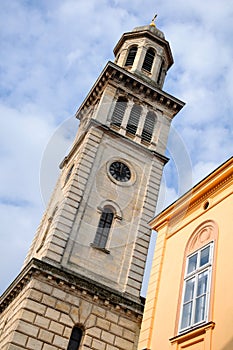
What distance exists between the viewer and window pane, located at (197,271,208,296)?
11509mm

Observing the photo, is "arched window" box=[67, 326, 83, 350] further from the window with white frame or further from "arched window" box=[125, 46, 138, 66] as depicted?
"arched window" box=[125, 46, 138, 66]

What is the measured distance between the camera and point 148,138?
31.5 m

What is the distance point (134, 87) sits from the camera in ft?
107

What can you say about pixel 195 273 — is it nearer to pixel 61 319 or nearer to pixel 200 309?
pixel 200 309

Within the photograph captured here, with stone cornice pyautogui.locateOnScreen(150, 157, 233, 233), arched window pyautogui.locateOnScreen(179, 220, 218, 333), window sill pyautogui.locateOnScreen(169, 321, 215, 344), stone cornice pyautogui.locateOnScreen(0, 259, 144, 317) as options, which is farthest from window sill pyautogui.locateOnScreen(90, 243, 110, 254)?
window sill pyautogui.locateOnScreen(169, 321, 215, 344)

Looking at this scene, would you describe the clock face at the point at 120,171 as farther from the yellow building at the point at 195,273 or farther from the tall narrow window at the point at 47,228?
the yellow building at the point at 195,273

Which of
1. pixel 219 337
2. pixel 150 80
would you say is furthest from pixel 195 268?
pixel 150 80

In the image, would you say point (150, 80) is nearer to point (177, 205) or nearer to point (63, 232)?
point (63, 232)

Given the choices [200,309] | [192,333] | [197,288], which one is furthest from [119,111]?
[192,333]

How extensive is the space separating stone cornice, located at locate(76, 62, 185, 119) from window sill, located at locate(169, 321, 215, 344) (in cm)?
2358

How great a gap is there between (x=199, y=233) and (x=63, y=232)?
41.4 feet


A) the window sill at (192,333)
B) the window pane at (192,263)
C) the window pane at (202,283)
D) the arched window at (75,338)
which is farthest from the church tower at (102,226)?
the window pane at (202,283)

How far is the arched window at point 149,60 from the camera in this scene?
117ft

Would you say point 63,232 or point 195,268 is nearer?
point 195,268
